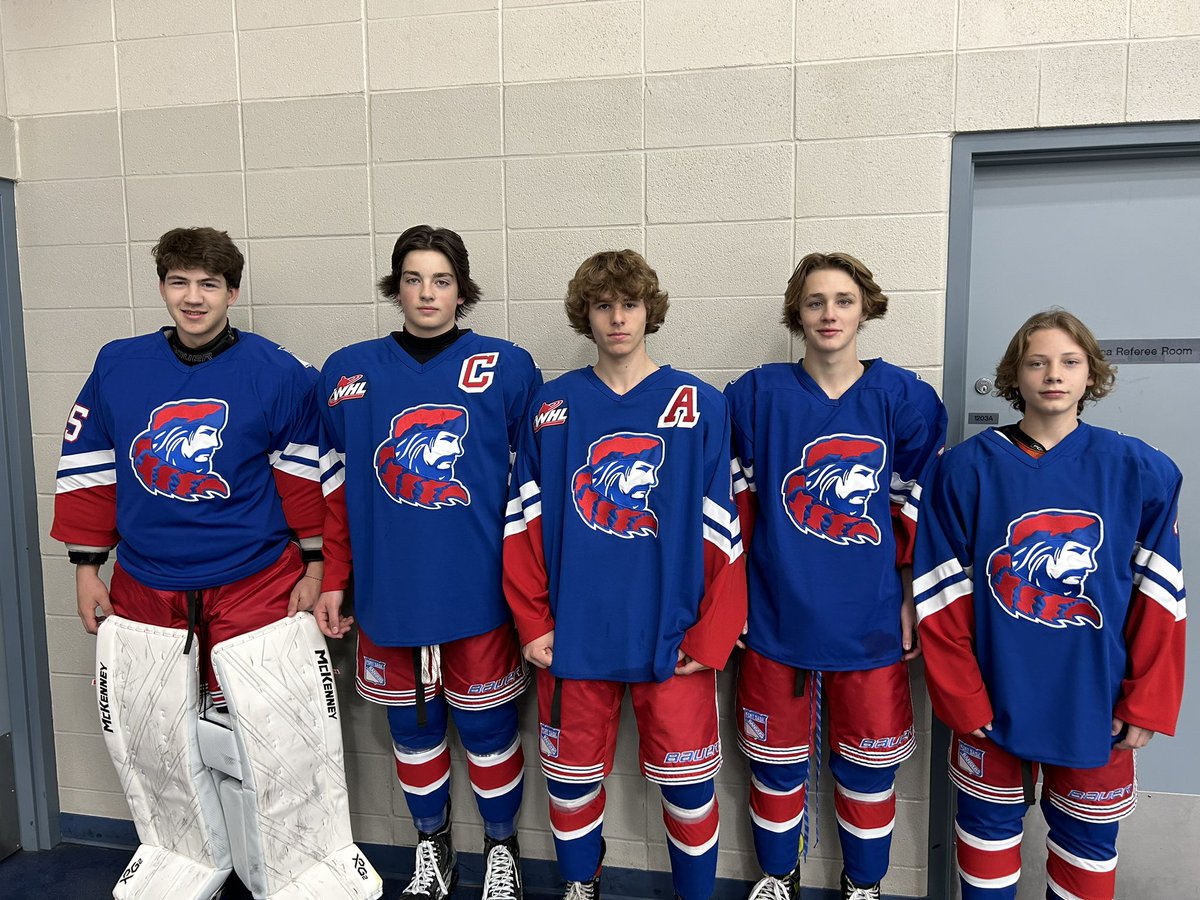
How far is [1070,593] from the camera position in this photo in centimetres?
142

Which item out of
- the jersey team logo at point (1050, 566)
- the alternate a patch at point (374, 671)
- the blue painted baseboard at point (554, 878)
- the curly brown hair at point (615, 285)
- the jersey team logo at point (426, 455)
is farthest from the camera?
the blue painted baseboard at point (554, 878)

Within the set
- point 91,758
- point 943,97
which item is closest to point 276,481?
point 91,758

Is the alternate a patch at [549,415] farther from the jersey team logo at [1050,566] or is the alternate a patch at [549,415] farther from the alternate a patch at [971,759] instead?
the alternate a patch at [971,759]

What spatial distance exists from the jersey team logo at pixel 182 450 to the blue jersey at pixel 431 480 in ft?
0.92

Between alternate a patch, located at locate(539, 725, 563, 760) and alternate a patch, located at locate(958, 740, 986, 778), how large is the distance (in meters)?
0.83

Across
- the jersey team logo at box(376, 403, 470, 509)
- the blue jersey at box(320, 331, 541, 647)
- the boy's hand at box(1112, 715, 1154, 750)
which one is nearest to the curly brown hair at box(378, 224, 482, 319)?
the blue jersey at box(320, 331, 541, 647)

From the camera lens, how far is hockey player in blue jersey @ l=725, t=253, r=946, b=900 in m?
1.56

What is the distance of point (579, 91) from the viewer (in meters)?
1.80

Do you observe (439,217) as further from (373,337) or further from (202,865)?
(202,865)

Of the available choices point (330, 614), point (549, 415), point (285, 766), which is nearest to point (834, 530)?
point (549, 415)

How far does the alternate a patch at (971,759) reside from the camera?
1.52 m

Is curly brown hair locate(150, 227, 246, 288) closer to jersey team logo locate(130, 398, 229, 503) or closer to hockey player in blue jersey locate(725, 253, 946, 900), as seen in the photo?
jersey team logo locate(130, 398, 229, 503)

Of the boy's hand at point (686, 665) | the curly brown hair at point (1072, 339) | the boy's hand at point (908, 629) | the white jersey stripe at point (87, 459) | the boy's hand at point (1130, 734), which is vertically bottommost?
the boy's hand at point (1130, 734)

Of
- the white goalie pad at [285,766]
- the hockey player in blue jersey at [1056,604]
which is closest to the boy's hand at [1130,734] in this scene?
the hockey player in blue jersey at [1056,604]
